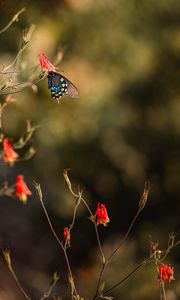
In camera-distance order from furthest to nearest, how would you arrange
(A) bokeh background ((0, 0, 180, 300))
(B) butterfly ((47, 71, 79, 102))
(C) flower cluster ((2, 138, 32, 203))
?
(A) bokeh background ((0, 0, 180, 300))
(B) butterfly ((47, 71, 79, 102))
(C) flower cluster ((2, 138, 32, 203))

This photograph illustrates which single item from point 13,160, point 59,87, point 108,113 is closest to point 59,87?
point 59,87

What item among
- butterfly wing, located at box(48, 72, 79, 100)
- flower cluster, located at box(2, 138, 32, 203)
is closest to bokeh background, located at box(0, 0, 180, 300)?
butterfly wing, located at box(48, 72, 79, 100)

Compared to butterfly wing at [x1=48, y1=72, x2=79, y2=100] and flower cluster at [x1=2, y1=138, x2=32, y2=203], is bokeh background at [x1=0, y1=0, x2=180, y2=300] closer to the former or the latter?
butterfly wing at [x1=48, y1=72, x2=79, y2=100]

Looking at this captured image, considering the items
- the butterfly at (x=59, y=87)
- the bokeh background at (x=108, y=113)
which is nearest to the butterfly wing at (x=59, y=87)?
the butterfly at (x=59, y=87)

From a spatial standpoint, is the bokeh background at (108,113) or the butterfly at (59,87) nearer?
the butterfly at (59,87)

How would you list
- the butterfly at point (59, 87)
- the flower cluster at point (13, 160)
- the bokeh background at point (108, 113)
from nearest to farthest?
the flower cluster at point (13, 160) → the butterfly at point (59, 87) → the bokeh background at point (108, 113)

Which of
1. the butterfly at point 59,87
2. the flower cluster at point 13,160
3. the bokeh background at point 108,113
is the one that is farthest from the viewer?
the bokeh background at point 108,113

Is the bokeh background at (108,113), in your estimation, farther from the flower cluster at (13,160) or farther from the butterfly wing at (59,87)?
the flower cluster at (13,160)

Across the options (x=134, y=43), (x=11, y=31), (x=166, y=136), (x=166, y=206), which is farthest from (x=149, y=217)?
(x=11, y=31)
